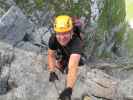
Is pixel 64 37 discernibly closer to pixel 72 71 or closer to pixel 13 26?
pixel 72 71

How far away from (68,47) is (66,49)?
0.34m

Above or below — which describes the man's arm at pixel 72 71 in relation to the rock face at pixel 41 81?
above

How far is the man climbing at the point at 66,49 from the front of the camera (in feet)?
28.1

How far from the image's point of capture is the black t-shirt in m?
8.95

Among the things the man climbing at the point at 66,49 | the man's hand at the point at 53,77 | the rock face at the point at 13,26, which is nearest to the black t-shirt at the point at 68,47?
the man climbing at the point at 66,49

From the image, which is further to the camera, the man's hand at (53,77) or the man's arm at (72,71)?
the man's hand at (53,77)

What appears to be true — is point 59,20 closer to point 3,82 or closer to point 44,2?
point 3,82

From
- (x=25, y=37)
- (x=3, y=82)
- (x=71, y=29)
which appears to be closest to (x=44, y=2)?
(x=25, y=37)

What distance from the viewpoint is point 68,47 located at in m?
9.16

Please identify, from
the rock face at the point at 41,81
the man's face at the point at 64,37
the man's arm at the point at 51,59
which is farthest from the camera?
the rock face at the point at 41,81

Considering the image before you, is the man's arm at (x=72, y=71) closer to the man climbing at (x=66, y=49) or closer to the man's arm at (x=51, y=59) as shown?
the man climbing at (x=66, y=49)

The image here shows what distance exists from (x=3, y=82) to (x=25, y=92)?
0.87 m

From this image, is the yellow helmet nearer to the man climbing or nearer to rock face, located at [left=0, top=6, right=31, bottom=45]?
the man climbing

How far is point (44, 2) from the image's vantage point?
16.1 metres
